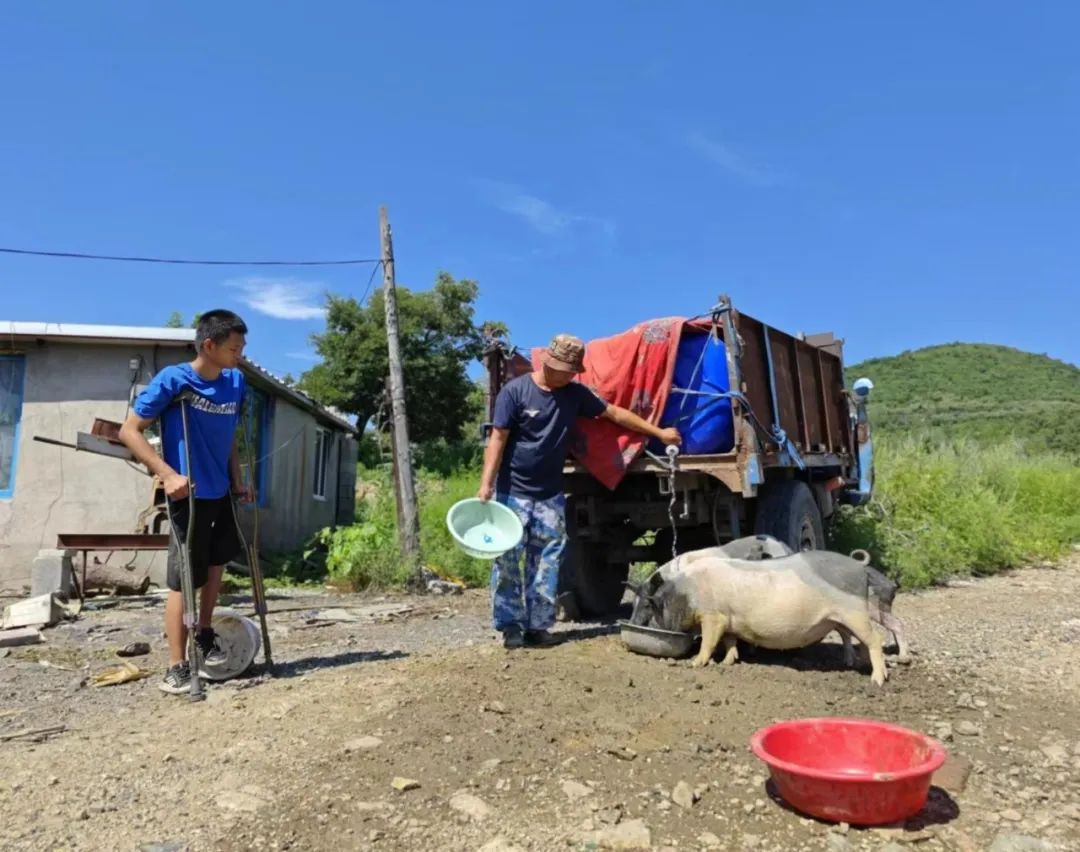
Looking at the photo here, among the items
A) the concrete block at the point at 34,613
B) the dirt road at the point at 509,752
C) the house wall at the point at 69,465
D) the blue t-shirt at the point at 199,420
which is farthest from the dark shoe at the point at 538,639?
the house wall at the point at 69,465

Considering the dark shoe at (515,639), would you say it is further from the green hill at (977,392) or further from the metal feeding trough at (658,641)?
the green hill at (977,392)

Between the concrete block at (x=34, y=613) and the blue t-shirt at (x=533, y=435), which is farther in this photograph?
the concrete block at (x=34, y=613)

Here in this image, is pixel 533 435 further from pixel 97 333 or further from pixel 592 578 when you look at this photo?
pixel 97 333

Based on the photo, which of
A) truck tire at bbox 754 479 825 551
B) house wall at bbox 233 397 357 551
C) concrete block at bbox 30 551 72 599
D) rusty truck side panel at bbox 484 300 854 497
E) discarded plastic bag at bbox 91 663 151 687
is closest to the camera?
discarded plastic bag at bbox 91 663 151 687

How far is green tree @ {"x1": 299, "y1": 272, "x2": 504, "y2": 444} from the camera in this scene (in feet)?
89.9

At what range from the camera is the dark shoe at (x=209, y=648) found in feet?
14.7

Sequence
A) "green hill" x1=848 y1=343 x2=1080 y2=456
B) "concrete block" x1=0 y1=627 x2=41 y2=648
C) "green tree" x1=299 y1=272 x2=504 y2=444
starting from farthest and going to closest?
"green hill" x1=848 y1=343 x2=1080 y2=456 < "green tree" x1=299 y1=272 x2=504 y2=444 < "concrete block" x1=0 y1=627 x2=41 y2=648

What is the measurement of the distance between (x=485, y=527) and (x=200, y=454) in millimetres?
1547

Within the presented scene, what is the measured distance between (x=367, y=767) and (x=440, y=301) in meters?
25.7

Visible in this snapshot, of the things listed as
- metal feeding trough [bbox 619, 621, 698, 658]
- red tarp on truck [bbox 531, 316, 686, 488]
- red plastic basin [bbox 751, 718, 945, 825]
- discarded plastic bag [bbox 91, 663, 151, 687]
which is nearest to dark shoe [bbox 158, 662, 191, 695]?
discarded plastic bag [bbox 91, 663, 151, 687]

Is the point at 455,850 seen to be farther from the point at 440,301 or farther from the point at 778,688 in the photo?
the point at 440,301

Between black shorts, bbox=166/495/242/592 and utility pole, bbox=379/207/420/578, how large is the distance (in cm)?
529

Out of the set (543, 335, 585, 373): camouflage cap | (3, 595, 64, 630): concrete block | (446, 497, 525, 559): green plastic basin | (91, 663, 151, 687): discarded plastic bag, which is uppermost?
(543, 335, 585, 373): camouflage cap

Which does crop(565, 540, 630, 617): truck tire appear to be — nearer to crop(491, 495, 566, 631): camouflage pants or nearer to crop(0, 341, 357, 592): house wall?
crop(491, 495, 566, 631): camouflage pants
